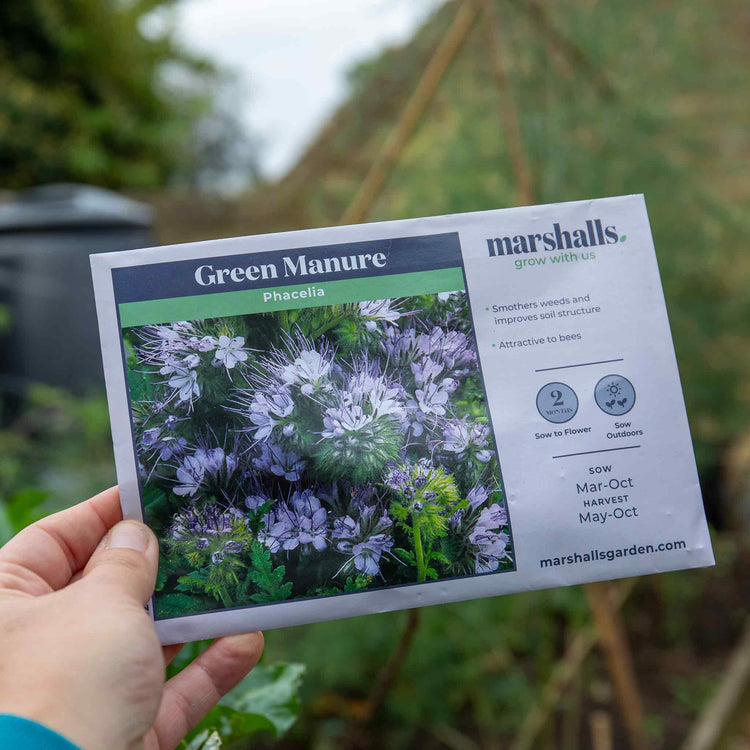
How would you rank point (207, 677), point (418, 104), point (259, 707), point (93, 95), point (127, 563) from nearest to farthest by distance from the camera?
point (127, 563)
point (207, 677)
point (259, 707)
point (418, 104)
point (93, 95)

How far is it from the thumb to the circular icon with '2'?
44 cm

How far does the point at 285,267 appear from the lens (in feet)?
2.50

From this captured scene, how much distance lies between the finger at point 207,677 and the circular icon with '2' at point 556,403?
405 millimetres

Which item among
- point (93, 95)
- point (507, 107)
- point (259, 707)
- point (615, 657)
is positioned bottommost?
point (615, 657)

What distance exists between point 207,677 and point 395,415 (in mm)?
358

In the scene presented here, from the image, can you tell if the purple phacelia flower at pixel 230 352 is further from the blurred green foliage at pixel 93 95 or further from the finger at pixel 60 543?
the blurred green foliage at pixel 93 95

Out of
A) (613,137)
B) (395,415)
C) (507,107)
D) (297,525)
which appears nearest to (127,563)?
(297,525)

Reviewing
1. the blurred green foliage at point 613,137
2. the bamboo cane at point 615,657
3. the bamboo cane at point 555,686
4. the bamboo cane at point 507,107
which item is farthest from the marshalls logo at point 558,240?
the bamboo cane at point 555,686

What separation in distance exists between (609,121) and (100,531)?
5.32 ft

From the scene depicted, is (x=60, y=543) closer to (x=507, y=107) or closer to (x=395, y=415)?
(x=395, y=415)

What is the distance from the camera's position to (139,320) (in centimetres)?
74

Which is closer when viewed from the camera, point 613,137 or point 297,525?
point 297,525

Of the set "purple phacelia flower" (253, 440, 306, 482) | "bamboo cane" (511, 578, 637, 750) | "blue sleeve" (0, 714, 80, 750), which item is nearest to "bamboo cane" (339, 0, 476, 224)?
"purple phacelia flower" (253, 440, 306, 482)

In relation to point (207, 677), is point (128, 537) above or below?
above
